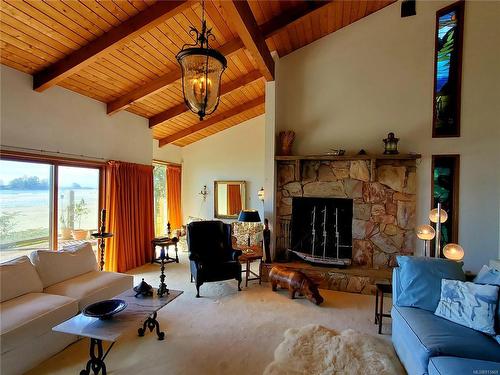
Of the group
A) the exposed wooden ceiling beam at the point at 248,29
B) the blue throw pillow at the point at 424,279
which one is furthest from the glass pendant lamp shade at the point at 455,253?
the exposed wooden ceiling beam at the point at 248,29

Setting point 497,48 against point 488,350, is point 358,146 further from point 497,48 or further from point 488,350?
point 488,350

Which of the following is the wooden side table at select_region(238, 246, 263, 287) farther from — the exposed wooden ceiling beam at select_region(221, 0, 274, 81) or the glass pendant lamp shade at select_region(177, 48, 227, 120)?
the exposed wooden ceiling beam at select_region(221, 0, 274, 81)

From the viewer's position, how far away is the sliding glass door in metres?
3.31

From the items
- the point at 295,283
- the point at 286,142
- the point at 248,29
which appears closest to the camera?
the point at 248,29

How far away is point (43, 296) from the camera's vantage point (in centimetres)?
268

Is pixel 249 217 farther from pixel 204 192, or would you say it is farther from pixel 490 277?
pixel 490 277

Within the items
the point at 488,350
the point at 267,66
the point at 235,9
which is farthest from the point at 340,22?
the point at 488,350

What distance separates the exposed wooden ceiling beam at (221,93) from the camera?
491cm

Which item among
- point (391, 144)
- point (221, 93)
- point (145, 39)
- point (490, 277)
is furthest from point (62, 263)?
point (391, 144)

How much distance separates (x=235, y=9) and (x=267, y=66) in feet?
4.74

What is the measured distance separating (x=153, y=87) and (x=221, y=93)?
4.33 feet

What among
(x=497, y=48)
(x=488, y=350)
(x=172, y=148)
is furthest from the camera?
(x=172, y=148)

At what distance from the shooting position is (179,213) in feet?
23.8

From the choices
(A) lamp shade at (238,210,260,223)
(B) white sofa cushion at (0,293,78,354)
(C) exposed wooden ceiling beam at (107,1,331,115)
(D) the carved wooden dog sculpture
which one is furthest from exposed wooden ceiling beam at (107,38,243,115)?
(D) the carved wooden dog sculpture
